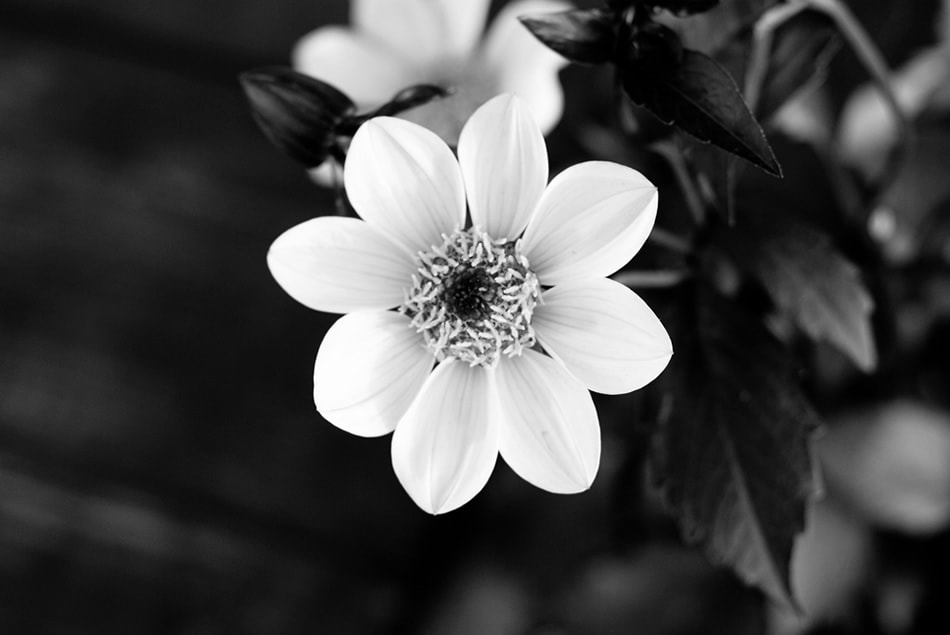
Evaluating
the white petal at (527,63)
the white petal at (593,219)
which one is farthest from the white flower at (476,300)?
the white petal at (527,63)

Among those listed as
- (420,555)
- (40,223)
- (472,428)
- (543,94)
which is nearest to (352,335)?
(472,428)

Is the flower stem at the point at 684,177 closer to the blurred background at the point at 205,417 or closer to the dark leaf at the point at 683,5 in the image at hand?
the dark leaf at the point at 683,5

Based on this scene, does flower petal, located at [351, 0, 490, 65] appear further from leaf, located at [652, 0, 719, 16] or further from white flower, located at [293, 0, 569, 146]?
leaf, located at [652, 0, 719, 16]

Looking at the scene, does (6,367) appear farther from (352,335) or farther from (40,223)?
(352,335)

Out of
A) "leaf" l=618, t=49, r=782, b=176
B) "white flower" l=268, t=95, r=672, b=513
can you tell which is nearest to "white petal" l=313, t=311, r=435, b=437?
"white flower" l=268, t=95, r=672, b=513

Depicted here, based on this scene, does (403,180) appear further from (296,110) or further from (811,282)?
(811,282)

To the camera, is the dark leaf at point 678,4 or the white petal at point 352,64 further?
the white petal at point 352,64
